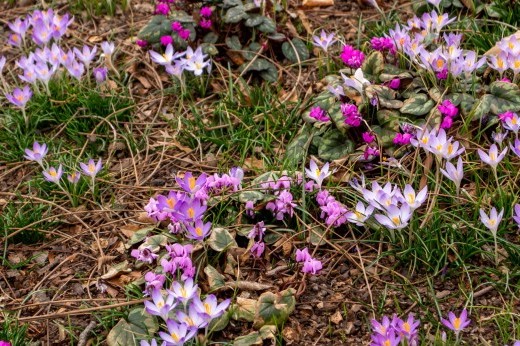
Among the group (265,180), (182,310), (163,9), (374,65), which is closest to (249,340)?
(182,310)

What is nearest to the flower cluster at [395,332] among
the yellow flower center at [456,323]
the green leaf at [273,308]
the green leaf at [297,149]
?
the yellow flower center at [456,323]

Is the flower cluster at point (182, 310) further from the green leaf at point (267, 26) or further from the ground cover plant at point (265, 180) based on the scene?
the green leaf at point (267, 26)

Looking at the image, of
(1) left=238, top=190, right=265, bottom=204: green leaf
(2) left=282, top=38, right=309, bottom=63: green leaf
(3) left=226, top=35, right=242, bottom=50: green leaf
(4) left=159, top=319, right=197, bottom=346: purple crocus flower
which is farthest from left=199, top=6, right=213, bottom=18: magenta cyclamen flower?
(4) left=159, top=319, right=197, bottom=346: purple crocus flower

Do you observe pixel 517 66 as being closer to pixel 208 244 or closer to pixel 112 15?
pixel 208 244

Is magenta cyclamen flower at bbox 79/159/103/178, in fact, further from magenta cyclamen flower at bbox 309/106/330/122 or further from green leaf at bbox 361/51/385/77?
green leaf at bbox 361/51/385/77

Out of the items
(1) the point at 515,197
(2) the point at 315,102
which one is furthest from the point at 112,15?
(1) the point at 515,197
